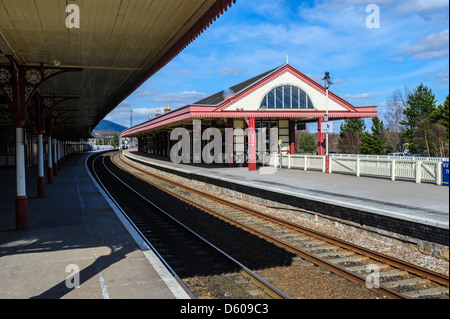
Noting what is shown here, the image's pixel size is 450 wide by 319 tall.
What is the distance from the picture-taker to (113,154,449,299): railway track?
598 cm

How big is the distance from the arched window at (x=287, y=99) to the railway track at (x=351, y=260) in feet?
45.4

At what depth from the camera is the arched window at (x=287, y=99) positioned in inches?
968

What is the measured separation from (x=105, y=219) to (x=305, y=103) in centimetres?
1815

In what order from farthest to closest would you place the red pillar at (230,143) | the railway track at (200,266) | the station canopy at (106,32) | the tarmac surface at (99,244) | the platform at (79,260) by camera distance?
the red pillar at (230,143) → the station canopy at (106,32) → the railway track at (200,266) → the tarmac surface at (99,244) → the platform at (79,260)

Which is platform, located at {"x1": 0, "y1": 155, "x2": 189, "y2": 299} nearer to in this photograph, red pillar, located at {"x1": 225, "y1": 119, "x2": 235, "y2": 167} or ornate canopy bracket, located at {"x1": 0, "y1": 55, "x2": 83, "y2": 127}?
ornate canopy bracket, located at {"x1": 0, "y1": 55, "x2": 83, "y2": 127}

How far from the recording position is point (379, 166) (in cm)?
1611

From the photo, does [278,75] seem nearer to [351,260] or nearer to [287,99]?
[287,99]

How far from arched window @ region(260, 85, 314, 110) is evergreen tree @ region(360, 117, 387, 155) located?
84.8 feet

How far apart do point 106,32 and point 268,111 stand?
16.6 m

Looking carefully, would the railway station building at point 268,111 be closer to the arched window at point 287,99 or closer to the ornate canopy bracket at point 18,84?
the arched window at point 287,99

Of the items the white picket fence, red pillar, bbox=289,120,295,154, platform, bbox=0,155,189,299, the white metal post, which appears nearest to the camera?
platform, bbox=0,155,189,299

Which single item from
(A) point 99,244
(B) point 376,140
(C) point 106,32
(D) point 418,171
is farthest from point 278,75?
(B) point 376,140

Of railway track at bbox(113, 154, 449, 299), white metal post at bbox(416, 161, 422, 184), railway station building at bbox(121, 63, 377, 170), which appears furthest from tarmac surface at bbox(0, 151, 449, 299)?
railway station building at bbox(121, 63, 377, 170)

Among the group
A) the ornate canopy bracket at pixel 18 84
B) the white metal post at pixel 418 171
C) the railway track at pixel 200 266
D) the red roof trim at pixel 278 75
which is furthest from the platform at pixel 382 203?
the red roof trim at pixel 278 75
